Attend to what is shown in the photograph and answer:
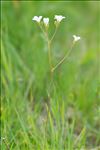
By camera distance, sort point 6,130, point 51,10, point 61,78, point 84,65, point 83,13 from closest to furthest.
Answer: point 6,130
point 61,78
point 84,65
point 51,10
point 83,13

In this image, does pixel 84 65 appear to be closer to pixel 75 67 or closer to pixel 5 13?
pixel 75 67

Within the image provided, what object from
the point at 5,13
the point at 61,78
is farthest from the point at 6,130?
the point at 5,13

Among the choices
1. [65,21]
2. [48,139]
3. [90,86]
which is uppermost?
[65,21]

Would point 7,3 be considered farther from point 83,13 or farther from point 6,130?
point 6,130

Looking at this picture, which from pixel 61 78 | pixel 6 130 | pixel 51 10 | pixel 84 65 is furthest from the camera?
pixel 51 10

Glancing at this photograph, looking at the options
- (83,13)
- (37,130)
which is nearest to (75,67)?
(37,130)

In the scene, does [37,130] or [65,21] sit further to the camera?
[65,21]

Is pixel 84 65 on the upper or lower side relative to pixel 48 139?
upper
